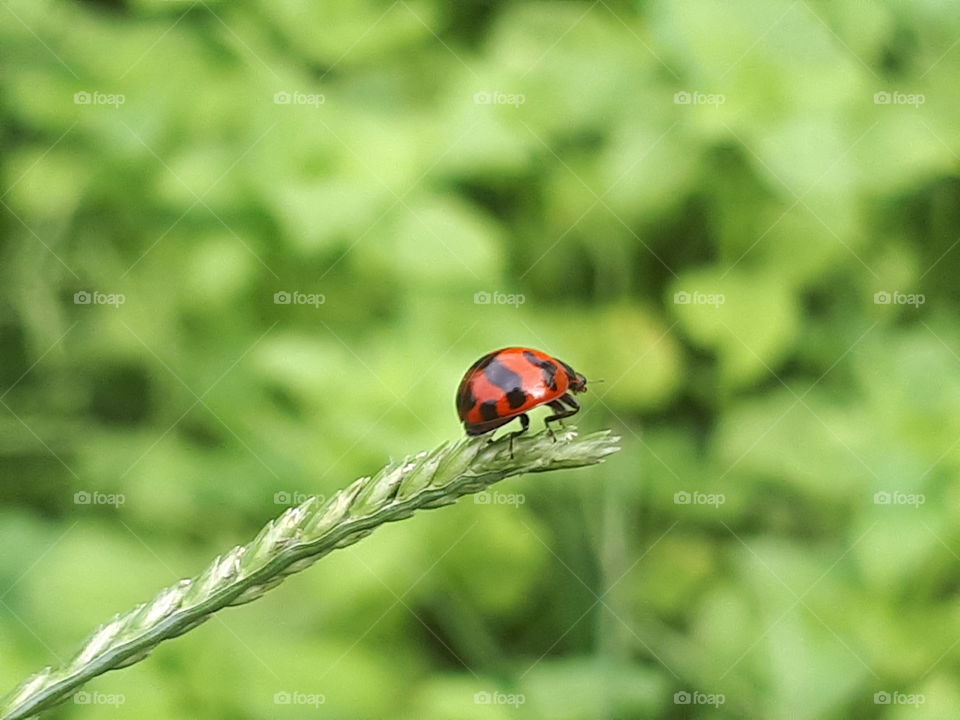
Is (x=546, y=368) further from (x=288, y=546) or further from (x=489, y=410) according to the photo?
(x=288, y=546)

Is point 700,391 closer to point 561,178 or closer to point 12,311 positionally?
point 561,178

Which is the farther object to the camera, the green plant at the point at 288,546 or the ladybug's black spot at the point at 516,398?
the ladybug's black spot at the point at 516,398

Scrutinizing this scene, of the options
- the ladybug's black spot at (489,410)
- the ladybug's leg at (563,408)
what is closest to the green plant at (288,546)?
the ladybug's black spot at (489,410)

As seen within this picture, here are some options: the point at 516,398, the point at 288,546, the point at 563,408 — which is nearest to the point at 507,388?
the point at 516,398

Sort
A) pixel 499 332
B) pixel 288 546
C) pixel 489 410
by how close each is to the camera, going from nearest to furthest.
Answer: pixel 288 546, pixel 489 410, pixel 499 332

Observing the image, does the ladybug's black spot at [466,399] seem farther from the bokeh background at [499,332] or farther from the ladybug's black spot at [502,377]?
the bokeh background at [499,332]

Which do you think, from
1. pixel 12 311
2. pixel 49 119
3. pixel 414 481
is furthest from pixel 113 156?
pixel 414 481

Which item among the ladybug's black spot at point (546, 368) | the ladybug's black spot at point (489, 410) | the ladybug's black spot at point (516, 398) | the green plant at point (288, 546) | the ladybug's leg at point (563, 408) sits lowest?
the green plant at point (288, 546)

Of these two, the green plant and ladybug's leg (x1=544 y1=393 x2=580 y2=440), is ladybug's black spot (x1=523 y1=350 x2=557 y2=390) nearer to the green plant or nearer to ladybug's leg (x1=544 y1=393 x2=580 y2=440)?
ladybug's leg (x1=544 y1=393 x2=580 y2=440)

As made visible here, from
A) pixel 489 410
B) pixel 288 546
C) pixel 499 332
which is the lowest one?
pixel 288 546
